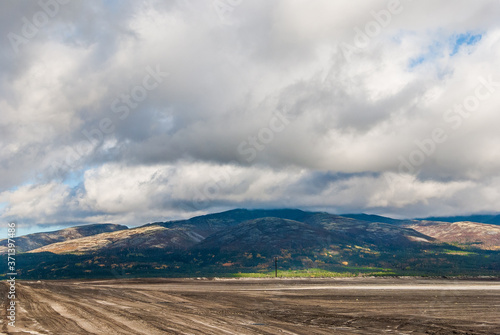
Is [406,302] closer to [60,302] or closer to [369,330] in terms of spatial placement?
[369,330]

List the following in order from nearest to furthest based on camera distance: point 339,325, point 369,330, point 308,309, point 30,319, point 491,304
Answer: point 369,330 < point 339,325 < point 30,319 < point 308,309 < point 491,304

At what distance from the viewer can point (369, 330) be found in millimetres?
29500

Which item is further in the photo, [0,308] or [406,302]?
[406,302]

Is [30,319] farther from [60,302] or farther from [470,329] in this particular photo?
[470,329]

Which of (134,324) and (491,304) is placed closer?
(134,324)

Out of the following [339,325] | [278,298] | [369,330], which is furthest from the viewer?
[278,298]

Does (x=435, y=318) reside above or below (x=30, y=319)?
below

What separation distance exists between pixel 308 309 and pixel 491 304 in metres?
23.6

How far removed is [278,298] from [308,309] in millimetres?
11778

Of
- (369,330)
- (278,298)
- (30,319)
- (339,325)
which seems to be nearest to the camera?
(369,330)

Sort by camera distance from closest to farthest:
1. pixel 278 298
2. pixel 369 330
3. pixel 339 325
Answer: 1. pixel 369 330
2. pixel 339 325
3. pixel 278 298

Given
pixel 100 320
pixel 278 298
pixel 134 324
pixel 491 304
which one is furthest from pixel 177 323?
pixel 491 304

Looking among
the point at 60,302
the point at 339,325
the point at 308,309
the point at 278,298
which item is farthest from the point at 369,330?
the point at 60,302

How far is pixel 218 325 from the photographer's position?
30578 mm
